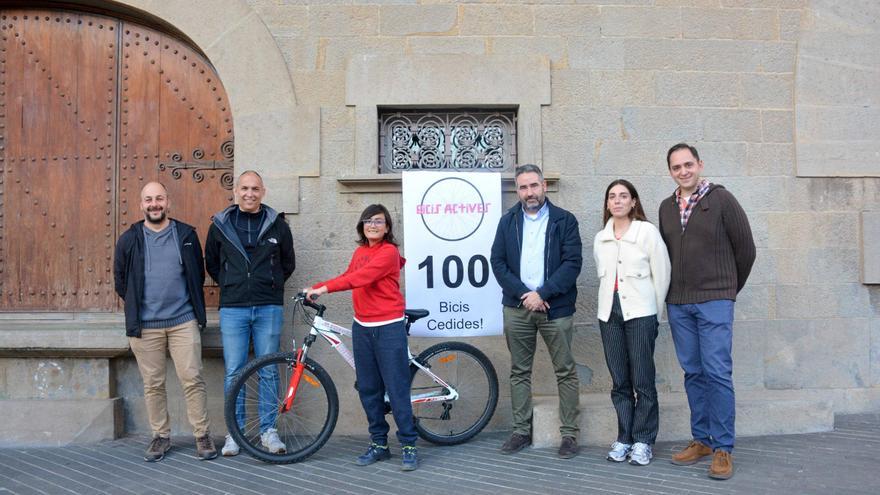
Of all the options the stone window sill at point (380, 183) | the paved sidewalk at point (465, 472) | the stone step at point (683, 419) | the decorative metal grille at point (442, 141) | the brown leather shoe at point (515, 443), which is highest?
the decorative metal grille at point (442, 141)

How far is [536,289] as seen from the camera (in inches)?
191

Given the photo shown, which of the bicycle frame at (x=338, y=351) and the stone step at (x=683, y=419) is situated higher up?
the bicycle frame at (x=338, y=351)

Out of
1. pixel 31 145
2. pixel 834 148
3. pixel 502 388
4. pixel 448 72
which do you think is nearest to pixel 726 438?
pixel 502 388

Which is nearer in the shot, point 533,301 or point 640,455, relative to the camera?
point 640,455

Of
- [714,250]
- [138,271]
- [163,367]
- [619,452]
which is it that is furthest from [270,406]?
[714,250]

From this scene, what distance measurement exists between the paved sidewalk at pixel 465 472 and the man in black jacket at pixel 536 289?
32 centimetres

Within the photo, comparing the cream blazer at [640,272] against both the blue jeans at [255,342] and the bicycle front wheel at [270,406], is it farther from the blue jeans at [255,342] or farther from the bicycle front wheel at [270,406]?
the blue jeans at [255,342]

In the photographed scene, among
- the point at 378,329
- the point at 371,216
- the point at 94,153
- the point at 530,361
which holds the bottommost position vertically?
the point at 530,361

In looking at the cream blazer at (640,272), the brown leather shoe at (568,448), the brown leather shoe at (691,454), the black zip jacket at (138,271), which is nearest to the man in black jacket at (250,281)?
the black zip jacket at (138,271)

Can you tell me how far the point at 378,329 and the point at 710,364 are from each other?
7.02 feet

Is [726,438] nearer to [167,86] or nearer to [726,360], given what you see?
[726,360]

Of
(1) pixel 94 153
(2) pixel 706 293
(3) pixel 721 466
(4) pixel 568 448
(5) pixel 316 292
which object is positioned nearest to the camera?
(3) pixel 721 466

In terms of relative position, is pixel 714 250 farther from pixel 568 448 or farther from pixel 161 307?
pixel 161 307

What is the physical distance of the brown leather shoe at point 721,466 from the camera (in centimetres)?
430
